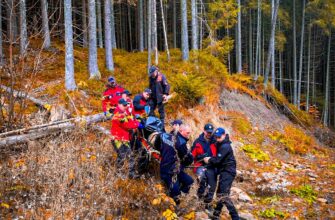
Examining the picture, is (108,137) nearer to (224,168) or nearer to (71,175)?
(71,175)

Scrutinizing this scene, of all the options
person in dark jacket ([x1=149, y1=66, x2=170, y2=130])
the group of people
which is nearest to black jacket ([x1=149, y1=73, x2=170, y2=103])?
person in dark jacket ([x1=149, y1=66, x2=170, y2=130])

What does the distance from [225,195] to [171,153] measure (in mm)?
1262

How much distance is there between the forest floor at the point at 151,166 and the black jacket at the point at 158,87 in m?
1.62

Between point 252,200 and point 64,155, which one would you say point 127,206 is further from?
point 252,200

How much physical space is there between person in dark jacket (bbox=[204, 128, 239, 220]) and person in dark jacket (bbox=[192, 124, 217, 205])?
0.57 feet

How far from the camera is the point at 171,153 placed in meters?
5.95

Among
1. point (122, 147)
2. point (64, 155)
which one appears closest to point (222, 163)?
point (122, 147)

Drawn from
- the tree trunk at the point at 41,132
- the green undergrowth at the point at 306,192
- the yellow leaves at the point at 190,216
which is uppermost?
the tree trunk at the point at 41,132

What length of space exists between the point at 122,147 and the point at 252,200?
366cm

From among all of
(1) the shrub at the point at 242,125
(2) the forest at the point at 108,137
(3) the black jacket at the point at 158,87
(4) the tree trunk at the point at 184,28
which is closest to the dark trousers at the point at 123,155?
(2) the forest at the point at 108,137

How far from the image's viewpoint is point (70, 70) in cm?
1209

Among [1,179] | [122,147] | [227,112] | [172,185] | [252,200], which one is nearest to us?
[1,179]

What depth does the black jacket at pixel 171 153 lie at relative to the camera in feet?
19.5

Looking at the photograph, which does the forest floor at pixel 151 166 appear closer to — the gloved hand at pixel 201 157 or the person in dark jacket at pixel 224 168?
the person in dark jacket at pixel 224 168
